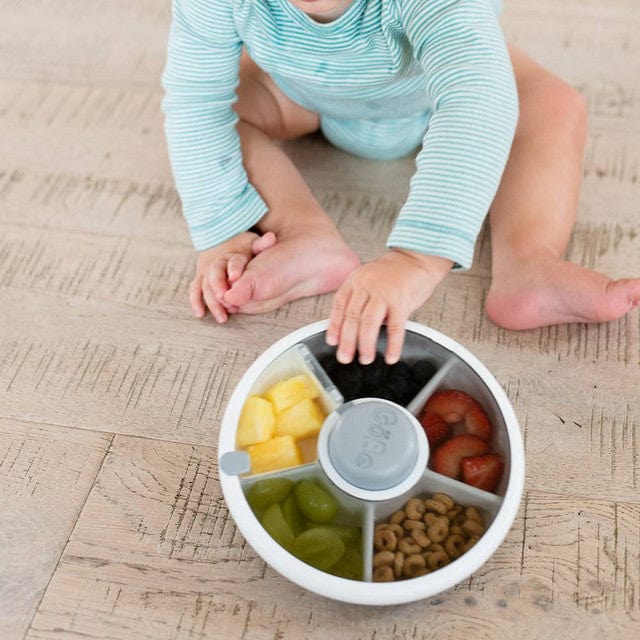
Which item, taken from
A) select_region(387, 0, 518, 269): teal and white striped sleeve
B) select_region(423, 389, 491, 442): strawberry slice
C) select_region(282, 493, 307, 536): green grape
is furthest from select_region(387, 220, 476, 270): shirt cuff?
select_region(282, 493, 307, 536): green grape

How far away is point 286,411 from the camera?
0.59 meters

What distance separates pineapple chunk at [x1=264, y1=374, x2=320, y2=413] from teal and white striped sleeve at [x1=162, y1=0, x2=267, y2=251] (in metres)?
0.22

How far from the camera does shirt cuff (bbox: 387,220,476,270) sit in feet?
1.96

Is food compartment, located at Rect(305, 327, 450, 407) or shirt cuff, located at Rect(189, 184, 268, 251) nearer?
food compartment, located at Rect(305, 327, 450, 407)

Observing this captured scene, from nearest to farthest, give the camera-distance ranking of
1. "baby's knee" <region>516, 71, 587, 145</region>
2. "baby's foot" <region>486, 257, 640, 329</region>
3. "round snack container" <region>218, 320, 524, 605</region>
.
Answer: "round snack container" <region>218, 320, 524, 605</region>
"baby's foot" <region>486, 257, 640, 329</region>
"baby's knee" <region>516, 71, 587, 145</region>

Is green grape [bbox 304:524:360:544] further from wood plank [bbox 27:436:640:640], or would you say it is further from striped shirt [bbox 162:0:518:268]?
striped shirt [bbox 162:0:518:268]

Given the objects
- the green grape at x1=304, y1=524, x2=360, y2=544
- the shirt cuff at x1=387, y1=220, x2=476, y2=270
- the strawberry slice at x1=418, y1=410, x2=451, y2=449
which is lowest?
the green grape at x1=304, y1=524, x2=360, y2=544

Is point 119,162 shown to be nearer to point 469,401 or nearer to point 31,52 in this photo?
point 31,52

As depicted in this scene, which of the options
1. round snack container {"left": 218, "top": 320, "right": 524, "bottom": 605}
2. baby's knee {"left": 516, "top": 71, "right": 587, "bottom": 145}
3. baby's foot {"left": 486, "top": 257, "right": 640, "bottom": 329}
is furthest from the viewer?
baby's knee {"left": 516, "top": 71, "right": 587, "bottom": 145}

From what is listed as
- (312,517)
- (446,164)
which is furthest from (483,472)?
(446,164)

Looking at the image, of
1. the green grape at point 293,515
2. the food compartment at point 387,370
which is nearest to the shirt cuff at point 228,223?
the food compartment at point 387,370

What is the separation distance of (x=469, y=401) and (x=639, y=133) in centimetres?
48

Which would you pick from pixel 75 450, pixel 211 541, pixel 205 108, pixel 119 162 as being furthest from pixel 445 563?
pixel 119 162

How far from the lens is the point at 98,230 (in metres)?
0.81
